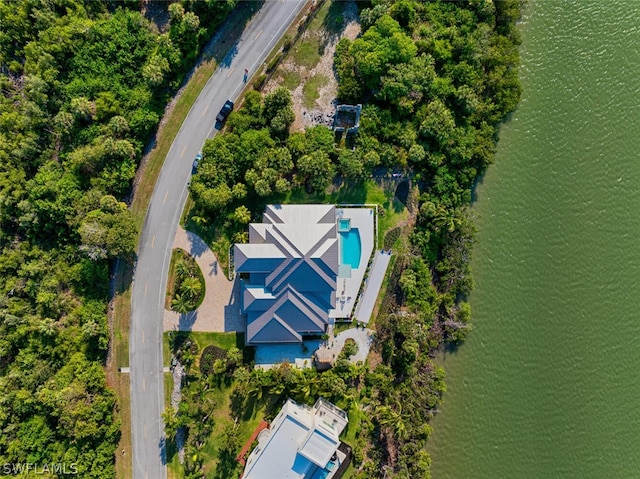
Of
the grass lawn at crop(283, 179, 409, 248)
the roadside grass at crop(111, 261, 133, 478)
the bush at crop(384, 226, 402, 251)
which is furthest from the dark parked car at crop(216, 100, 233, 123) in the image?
the bush at crop(384, 226, 402, 251)

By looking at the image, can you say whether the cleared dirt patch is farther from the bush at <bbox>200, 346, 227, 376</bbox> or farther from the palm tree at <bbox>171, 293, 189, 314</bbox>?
the bush at <bbox>200, 346, 227, 376</bbox>

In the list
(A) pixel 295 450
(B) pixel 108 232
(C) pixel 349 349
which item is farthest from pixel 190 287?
(A) pixel 295 450

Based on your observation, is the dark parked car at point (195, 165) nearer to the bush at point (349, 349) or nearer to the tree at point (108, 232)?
the tree at point (108, 232)

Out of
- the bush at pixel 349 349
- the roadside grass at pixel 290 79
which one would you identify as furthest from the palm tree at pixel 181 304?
the roadside grass at pixel 290 79

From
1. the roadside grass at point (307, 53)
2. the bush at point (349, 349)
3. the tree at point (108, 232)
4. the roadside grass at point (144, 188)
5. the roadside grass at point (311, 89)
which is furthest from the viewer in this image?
the roadside grass at point (307, 53)

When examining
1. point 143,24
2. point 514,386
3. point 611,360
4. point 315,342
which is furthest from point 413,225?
point 143,24

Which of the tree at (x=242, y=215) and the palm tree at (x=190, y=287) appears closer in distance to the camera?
the tree at (x=242, y=215)

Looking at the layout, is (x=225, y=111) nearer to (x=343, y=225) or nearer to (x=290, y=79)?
(x=290, y=79)
